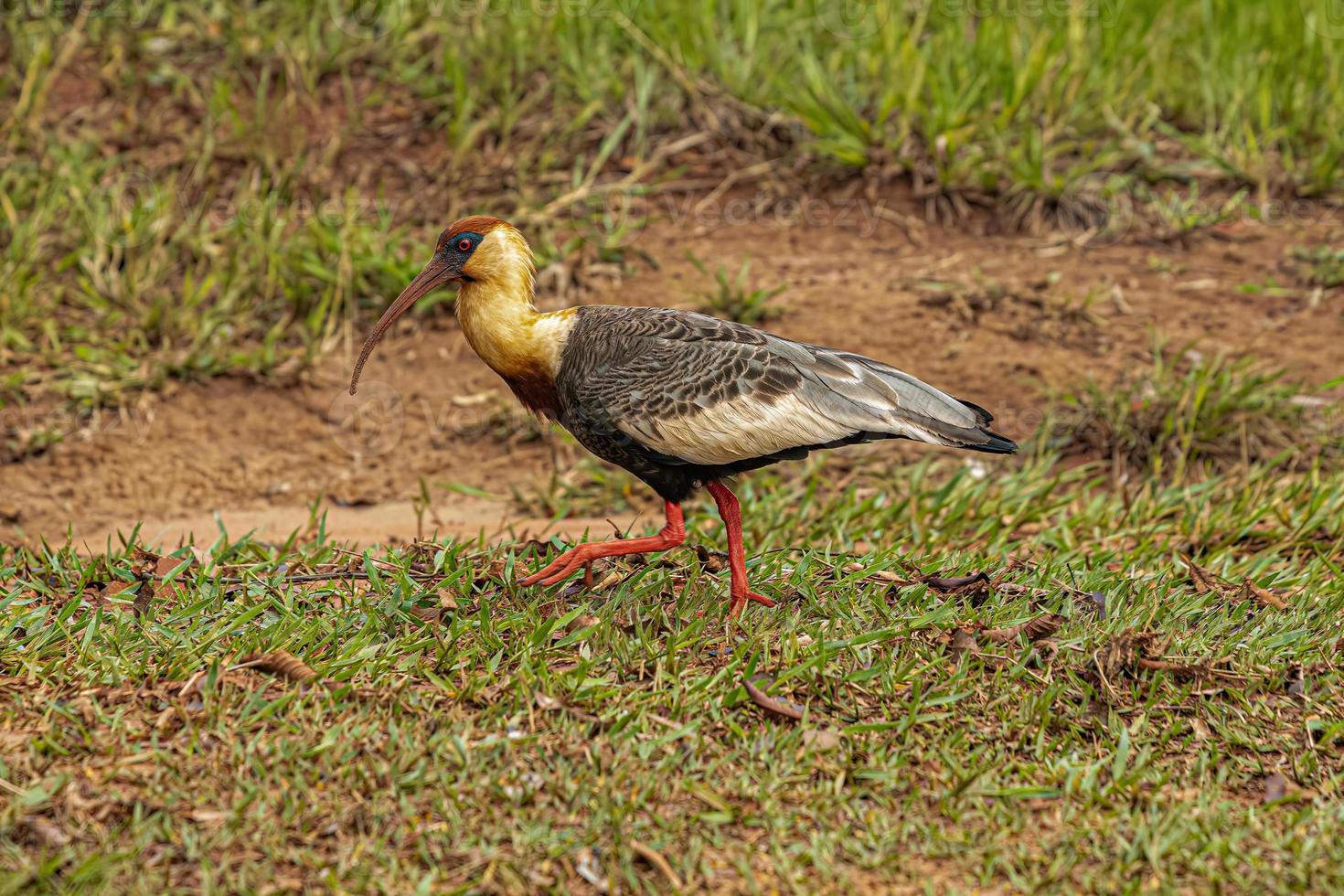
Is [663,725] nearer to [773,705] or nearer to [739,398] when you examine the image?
A: [773,705]

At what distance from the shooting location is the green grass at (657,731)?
9.91 ft

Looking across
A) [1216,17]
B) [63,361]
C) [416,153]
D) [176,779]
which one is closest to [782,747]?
[176,779]

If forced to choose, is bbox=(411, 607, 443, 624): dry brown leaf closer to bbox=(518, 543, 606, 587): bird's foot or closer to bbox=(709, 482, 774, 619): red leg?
bbox=(518, 543, 606, 587): bird's foot

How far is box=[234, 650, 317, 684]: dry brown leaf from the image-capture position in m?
3.52

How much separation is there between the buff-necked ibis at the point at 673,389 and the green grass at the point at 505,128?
10.0 ft

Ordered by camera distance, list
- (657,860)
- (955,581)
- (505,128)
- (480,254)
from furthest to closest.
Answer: (505,128) < (955,581) < (480,254) < (657,860)

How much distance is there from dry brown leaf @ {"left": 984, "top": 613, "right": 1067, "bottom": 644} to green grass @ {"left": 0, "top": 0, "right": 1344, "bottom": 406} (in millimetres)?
4033

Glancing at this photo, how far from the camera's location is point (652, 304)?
7.06 meters

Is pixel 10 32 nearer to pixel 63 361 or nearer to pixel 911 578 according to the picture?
pixel 63 361

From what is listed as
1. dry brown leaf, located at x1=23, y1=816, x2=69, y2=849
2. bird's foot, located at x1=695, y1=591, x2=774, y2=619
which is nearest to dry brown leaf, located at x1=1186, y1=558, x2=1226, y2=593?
bird's foot, located at x1=695, y1=591, x2=774, y2=619

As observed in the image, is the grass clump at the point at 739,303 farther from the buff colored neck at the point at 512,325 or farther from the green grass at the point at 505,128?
the buff colored neck at the point at 512,325

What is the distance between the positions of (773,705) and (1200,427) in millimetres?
3420

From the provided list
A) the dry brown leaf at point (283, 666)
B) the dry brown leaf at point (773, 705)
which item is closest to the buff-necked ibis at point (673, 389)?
the dry brown leaf at point (773, 705)

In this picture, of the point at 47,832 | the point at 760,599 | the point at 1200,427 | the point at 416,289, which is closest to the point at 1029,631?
the point at 760,599
